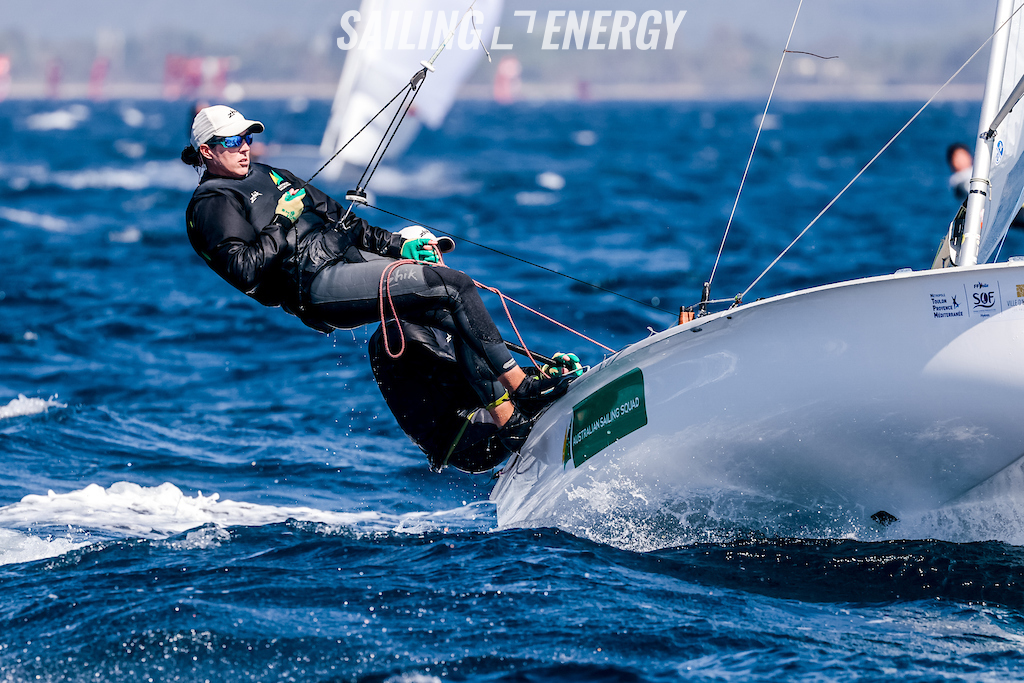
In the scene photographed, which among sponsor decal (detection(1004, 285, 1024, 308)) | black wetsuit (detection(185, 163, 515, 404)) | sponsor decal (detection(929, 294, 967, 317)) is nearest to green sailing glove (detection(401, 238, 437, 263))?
black wetsuit (detection(185, 163, 515, 404))

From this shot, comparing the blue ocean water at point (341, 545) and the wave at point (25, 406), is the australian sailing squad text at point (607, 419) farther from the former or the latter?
the wave at point (25, 406)

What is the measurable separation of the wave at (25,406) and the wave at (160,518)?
184cm

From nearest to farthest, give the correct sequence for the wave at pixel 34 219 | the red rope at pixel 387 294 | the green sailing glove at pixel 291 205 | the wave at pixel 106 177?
the red rope at pixel 387 294 < the green sailing glove at pixel 291 205 < the wave at pixel 34 219 < the wave at pixel 106 177

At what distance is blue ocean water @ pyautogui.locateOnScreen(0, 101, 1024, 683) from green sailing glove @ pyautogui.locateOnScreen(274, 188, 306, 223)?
0.93 meters

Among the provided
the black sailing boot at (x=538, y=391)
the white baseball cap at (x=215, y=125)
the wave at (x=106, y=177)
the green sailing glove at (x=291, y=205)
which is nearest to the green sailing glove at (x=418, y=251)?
the green sailing glove at (x=291, y=205)

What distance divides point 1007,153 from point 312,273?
3.01 meters

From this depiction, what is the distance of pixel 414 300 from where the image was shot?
14.9 feet

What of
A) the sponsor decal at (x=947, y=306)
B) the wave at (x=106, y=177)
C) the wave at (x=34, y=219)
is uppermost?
the wave at (x=106, y=177)

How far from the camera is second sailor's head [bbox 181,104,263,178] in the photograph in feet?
14.9

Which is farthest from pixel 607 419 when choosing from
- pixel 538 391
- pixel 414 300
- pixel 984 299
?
pixel 984 299

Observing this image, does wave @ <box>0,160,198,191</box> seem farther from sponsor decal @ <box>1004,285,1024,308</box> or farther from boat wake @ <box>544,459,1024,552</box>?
sponsor decal @ <box>1004,285,1024,308</box>

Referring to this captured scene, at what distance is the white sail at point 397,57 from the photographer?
16328mm

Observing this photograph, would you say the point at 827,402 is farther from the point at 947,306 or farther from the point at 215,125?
the point at 215,125

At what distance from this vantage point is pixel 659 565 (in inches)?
→ 176
